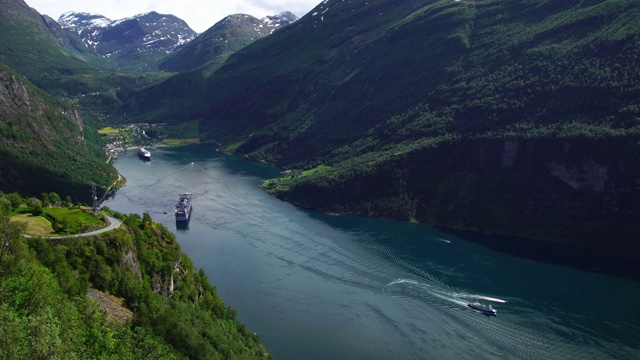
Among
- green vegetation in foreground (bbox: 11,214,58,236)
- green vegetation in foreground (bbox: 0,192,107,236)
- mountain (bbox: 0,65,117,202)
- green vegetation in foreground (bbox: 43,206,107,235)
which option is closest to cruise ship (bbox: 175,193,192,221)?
mountain (bbox: 0,65,117,202)

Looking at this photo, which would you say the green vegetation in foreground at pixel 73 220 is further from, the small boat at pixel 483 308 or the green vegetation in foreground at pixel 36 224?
the small boat at pixel 483 308

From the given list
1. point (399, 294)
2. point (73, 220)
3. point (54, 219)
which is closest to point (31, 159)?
point (54, 219)

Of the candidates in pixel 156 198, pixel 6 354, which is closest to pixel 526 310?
pixel 6 354

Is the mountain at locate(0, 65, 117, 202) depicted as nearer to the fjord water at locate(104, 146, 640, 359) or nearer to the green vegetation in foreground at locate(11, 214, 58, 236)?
the fjord water at locate(104, 146, 640, 359)

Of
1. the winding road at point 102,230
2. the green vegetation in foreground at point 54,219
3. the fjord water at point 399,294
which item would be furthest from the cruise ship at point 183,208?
the green vegetation in foreground at point 54,219

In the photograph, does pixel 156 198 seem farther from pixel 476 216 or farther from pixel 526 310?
pixel 526 310

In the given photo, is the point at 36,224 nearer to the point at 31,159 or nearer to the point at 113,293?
the point at 113,293
